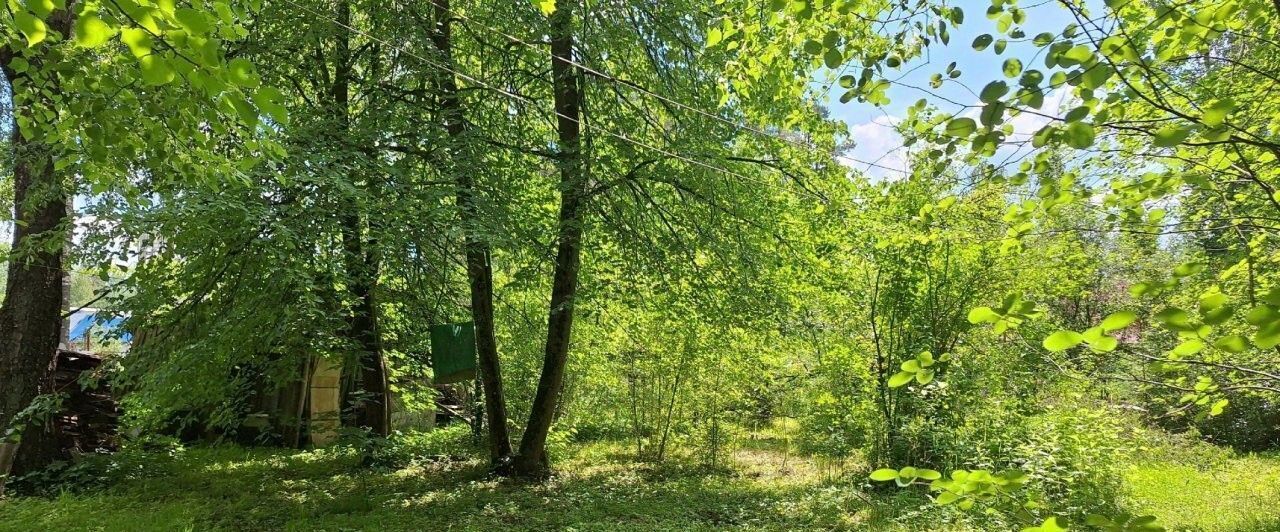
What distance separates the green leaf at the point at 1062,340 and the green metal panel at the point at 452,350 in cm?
492

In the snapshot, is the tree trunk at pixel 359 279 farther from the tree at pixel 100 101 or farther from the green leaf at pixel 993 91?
the green leaf at pixel 993 91

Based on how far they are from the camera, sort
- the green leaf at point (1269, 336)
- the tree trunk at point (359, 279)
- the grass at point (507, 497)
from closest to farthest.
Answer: the green leaf at point (1269, 336) → the tree trunk at point (359, 279) → the grass at point (507, 497)

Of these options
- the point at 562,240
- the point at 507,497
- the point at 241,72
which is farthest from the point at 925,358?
the point at 507,497

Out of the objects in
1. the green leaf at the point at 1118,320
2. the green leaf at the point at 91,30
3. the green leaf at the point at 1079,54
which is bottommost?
the green leaf at the point at 1118,320

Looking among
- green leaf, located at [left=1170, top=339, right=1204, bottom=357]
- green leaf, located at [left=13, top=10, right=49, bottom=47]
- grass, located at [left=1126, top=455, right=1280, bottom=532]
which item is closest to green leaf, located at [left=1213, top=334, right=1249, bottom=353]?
green leaf, located at [left=1170, top=339, right=1204, bottom=357]

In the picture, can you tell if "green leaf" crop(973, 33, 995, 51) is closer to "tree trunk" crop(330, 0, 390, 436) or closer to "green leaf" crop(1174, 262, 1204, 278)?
"green leaf" crop(1174, 262, 1204, 278)

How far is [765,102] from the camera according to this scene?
5.71 metres

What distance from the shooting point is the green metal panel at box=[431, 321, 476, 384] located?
5.43 meters

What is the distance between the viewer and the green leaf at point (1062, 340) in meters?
1.00

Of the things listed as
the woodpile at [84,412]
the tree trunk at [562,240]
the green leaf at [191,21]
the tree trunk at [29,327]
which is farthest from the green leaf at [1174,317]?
the woodpile at [84,412]

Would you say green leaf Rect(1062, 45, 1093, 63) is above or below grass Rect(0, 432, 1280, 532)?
above

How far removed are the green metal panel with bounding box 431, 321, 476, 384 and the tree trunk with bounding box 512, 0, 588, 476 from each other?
0.80 metres

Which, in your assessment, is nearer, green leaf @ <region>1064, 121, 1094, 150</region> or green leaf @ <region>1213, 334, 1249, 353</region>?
green leaf @ <region>1213, 334, 1249, 353</region>

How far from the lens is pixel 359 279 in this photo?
471 centimetres
